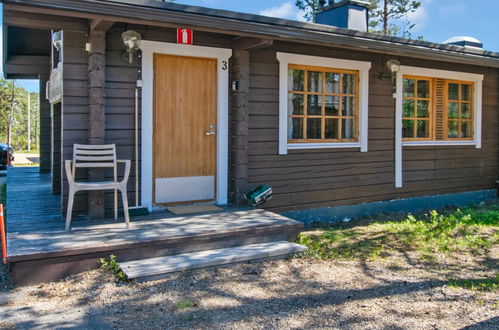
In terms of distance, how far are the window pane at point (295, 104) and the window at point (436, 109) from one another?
2.01 meters

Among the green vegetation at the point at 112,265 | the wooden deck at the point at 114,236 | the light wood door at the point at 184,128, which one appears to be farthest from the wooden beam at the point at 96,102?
the green vegetation at the point at 112,265

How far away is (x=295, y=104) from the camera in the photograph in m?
6.46

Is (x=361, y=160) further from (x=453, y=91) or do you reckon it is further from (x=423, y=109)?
(x=453, y=91)

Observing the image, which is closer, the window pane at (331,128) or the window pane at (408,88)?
the window pane at (331,128)

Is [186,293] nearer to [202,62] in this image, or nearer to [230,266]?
[230,266]

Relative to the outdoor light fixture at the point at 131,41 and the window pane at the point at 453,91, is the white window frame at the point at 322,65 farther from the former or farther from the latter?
the window pane at the point at 453,91

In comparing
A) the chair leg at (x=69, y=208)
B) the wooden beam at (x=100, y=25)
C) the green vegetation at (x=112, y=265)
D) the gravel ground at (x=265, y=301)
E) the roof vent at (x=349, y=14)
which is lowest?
the gravel ground at (x=265, y=301)

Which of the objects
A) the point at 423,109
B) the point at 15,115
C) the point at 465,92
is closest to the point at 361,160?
the point at 423,109

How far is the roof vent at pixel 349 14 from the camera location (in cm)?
739

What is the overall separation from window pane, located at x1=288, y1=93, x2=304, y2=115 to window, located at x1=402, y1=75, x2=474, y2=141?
201cm

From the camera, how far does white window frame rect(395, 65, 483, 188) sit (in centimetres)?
738

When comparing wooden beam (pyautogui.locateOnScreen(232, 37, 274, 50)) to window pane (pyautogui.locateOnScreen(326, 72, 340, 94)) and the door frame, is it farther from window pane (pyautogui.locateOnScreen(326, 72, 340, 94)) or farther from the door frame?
window pane (pyautogui.locateOnScreen(326, 72, 340, 94))

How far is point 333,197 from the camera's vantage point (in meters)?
6.85

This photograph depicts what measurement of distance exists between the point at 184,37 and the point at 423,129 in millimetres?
4431
